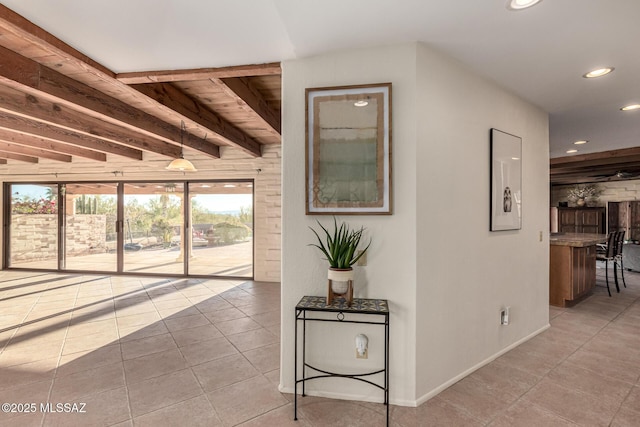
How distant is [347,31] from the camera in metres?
1.85

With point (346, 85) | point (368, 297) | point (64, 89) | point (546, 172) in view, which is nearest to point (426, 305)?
point (368, 297)

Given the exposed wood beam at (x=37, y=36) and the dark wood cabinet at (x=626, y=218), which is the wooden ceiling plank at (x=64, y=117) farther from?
the dark wood cabinet at (x=626, y=218)

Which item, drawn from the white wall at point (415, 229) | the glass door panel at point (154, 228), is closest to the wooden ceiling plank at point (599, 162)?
the white wall at point (415, 229)

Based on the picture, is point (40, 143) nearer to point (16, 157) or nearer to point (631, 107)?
point (16, 157)

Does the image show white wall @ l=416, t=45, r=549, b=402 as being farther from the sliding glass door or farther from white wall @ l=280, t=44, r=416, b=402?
the sliding glass door

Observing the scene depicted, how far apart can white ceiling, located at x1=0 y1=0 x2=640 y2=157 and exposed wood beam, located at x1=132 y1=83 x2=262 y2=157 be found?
46 cm

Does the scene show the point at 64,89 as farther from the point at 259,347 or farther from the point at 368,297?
the point at 368,297

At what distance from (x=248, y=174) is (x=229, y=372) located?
3.74 m

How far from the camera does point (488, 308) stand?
2561mm

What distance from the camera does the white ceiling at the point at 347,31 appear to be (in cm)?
163

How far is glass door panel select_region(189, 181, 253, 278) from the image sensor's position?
5773 millimetres

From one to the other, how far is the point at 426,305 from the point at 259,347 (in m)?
1.61

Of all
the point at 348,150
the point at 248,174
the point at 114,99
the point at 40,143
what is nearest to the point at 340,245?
the point at 348,150

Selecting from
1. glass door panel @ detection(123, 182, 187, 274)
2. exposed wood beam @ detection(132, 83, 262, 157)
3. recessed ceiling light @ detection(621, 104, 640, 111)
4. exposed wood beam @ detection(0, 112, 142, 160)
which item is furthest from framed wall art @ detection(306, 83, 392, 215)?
glass door panel @ detection(123, 182, 187, 274)
